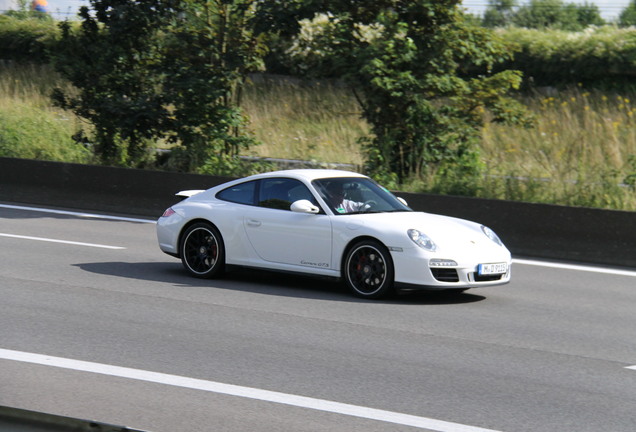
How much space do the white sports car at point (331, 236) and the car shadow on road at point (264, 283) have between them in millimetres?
203

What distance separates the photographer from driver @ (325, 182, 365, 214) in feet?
33.5

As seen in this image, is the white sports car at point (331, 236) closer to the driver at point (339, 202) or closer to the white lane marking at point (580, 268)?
the driver at point (339, 202)

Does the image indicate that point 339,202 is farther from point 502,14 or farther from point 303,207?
point 502,14

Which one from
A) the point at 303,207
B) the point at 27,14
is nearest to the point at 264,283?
the point at 303,207

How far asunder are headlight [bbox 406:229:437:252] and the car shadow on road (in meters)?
0.63

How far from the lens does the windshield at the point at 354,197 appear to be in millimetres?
10281

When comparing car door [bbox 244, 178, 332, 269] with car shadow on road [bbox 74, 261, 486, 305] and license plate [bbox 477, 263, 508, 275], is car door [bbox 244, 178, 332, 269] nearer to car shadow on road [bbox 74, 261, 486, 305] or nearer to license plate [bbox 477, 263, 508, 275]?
car shadow on road [bbox 74, 261, 486, 305]

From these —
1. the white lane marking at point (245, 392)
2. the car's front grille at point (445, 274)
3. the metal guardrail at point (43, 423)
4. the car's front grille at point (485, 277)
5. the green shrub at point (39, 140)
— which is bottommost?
the white lane marking at point (245, 392)

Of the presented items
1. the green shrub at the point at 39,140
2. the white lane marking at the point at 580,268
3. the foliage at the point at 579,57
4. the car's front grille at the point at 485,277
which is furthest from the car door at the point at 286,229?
the foliage at the point at 579,57

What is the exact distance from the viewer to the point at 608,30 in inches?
1444

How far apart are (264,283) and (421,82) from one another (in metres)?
8.03

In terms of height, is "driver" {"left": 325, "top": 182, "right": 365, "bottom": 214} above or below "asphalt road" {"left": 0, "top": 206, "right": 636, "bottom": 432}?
above

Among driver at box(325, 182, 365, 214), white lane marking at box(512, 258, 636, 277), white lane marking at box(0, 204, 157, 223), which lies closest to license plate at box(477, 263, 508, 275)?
driver at box(325, 182, 365, 214)

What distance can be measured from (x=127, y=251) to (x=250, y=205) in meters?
2.82
